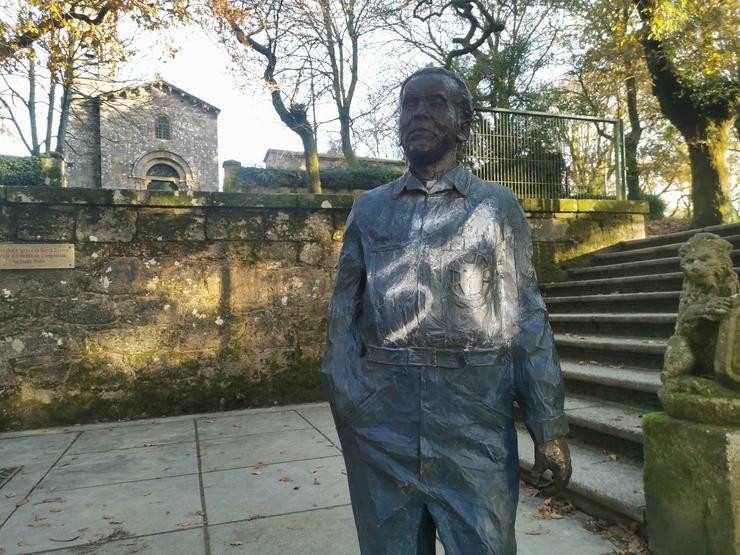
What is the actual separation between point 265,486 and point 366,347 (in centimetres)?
227

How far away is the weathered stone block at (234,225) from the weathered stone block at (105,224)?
0.74 metres

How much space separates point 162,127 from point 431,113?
1273 inches

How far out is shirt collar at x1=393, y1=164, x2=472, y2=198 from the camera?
1416 millimetres

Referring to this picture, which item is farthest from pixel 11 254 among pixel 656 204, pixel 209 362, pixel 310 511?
pixel 656 204

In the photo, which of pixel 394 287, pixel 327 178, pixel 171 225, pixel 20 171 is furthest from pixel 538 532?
pixel 20 171

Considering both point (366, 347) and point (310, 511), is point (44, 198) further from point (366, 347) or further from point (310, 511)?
point (366, 347)

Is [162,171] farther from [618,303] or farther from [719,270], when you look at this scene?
[719,270]

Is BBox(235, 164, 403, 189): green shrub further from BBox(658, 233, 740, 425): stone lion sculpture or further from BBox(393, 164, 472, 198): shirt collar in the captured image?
BBox(393, 164, 472, 198): shirt collar

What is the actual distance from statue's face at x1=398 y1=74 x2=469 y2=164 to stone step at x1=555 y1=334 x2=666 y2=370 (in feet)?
→ 10.3

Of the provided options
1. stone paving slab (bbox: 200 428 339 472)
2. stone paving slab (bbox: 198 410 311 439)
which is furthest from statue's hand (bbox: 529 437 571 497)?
stone paving slab (bbox: 198 410 311 439)

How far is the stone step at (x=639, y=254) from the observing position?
5.70 m

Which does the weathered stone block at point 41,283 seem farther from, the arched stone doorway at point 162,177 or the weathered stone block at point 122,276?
the arched stone doorway at point 162,177

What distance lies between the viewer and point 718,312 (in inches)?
88.6

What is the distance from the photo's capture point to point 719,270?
241cm
